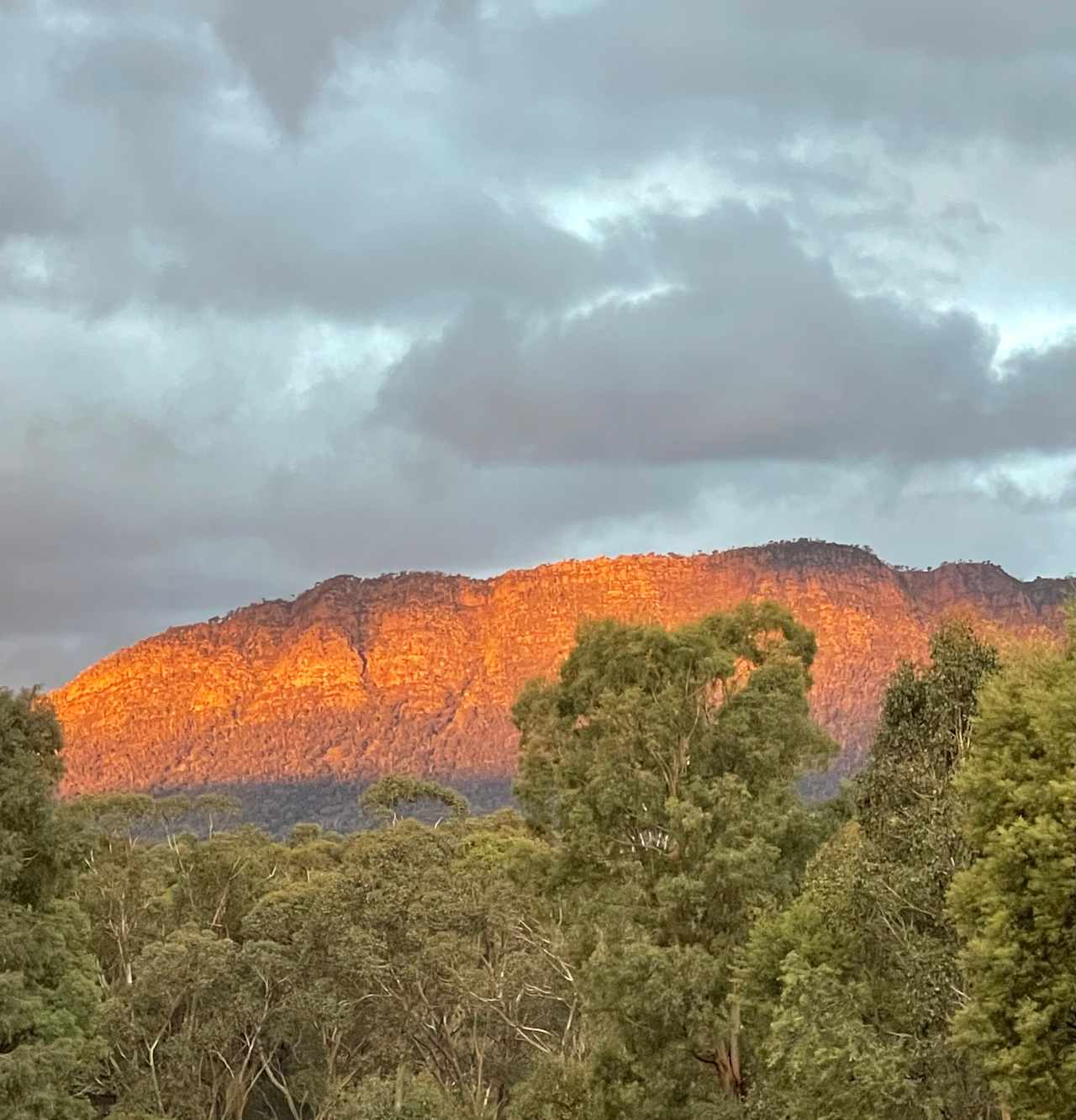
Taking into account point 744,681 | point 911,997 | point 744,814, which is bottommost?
point 911,997

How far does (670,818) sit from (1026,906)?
12937mm

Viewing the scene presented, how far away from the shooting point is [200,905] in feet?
200

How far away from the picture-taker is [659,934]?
29.4 meters

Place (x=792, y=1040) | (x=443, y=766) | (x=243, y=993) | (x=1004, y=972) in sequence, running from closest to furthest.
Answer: (x=1004, y=972)
(x=792, y=1040)
(x=243, y=993)
(x=443, y=766)

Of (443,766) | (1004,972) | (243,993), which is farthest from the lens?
(443,766)

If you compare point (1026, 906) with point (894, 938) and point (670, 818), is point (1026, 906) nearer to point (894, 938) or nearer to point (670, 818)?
point (894, 938)

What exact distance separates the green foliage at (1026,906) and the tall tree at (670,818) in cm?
988

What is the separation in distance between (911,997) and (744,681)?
1120 cm

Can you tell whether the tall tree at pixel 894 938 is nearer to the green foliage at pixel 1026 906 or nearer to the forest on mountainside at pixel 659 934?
the forest on mountainside at pixel 659 934

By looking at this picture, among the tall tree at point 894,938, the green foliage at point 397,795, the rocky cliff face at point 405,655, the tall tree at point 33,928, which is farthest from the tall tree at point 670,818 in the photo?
the rocky cliff face at point 405,655

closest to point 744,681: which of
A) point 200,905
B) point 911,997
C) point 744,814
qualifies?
point 744,814

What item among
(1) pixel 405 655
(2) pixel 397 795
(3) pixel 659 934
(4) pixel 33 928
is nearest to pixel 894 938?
(3) pixel 659 934

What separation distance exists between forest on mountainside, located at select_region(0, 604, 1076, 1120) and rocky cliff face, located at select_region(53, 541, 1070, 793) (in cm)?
8392

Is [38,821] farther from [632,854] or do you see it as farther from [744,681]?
[744,681]
